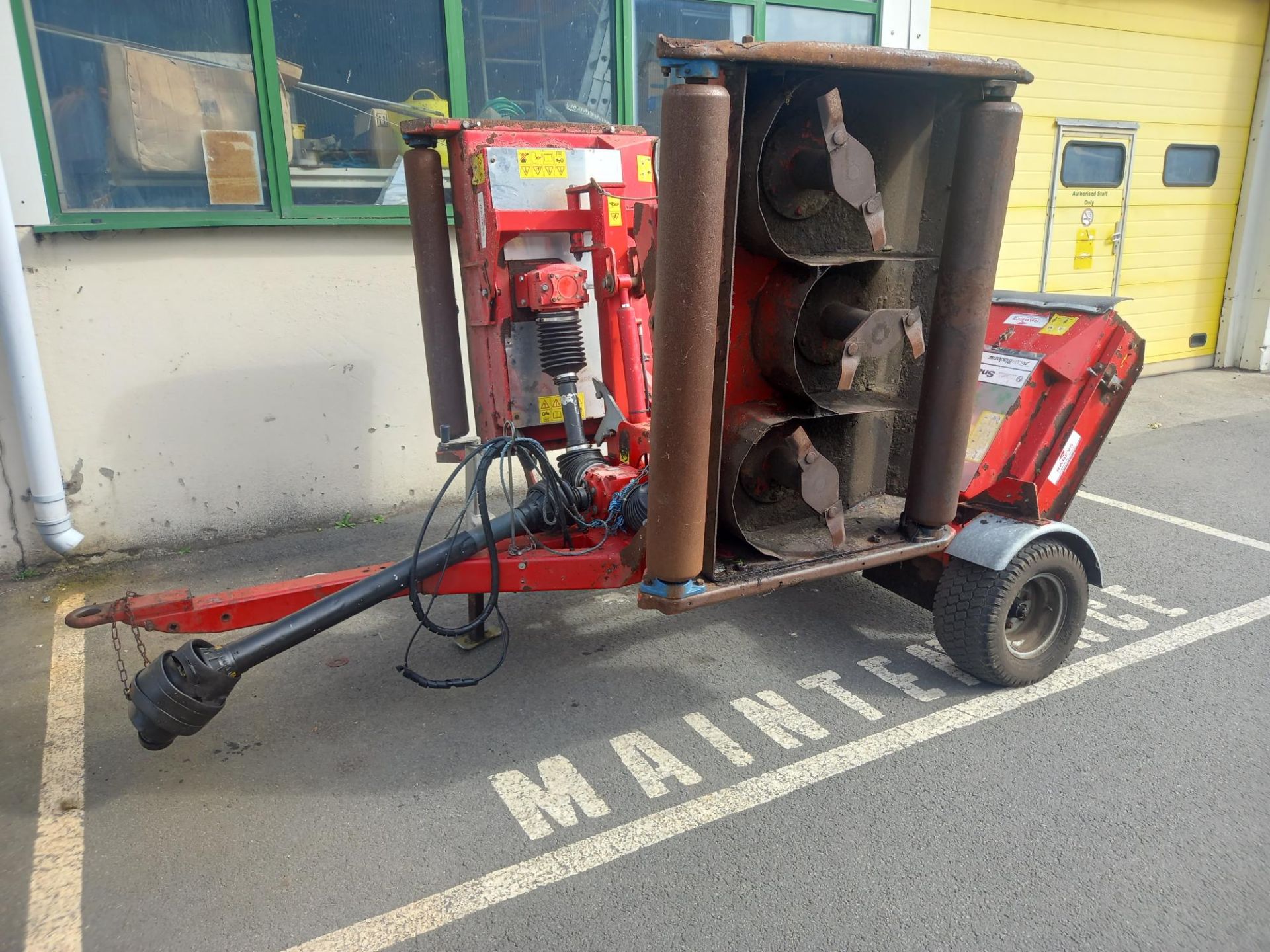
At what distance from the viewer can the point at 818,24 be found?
665cm

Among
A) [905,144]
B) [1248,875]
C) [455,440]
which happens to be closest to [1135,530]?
[1248,875]

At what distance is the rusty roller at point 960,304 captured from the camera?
2.67 metres

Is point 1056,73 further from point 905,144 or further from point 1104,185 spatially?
point 905,144

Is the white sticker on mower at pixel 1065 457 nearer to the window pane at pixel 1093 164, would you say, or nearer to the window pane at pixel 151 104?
the window pane at pixel 151 104

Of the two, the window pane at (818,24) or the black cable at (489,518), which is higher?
the window pane at (818,24)

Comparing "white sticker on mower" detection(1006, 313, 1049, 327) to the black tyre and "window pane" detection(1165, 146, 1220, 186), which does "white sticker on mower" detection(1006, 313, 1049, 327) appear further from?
"window pane" detection(1165, 146, 1220, 186)

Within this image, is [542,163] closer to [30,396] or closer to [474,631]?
[474,631]

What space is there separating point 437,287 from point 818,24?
4.36 meters

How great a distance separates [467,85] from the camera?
5496 mm

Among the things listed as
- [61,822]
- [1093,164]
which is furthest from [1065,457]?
[1093,164]

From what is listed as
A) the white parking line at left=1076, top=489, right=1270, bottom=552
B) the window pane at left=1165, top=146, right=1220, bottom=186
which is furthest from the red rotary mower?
the window pane at left=1165, top=146, right=1220, bottom=186

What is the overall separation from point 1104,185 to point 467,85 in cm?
675

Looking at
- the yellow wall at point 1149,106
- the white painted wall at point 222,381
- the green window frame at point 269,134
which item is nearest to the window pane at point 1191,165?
the yellow wall at point 1149,106

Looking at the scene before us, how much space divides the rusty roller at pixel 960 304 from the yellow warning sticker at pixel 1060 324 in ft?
3.65
